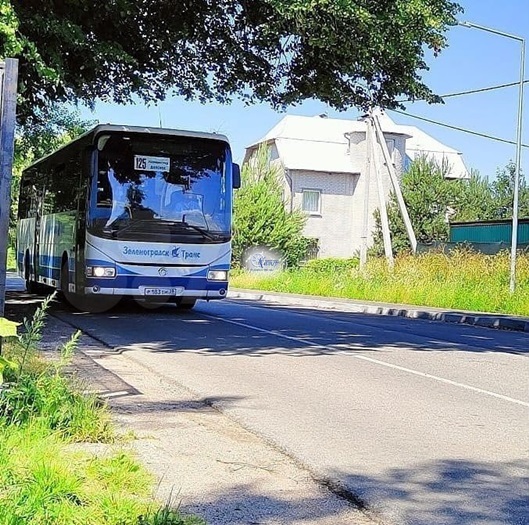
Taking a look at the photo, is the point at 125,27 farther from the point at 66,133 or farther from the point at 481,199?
the point at 481,199

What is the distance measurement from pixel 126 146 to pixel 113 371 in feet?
24.3

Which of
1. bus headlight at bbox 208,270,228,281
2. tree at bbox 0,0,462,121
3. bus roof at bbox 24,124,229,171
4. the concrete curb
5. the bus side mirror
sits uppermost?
tree at bbox 0,0,462,121

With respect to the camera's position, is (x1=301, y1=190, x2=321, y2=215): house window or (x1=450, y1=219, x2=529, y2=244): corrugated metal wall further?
(x1=301, y1=190, x2=321, y2=215): house window

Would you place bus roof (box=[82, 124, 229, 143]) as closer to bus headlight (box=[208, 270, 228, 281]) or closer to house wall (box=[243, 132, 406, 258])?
bus headlight (box=[208, 270, 228, 281])

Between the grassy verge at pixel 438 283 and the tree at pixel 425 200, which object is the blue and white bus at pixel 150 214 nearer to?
the grassy verge at pixel 438 283

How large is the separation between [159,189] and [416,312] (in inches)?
387

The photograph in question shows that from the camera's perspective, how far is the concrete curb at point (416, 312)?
20.9 m

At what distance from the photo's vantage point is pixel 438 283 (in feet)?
92.5

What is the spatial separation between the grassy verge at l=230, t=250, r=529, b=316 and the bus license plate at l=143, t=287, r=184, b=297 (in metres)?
10.5

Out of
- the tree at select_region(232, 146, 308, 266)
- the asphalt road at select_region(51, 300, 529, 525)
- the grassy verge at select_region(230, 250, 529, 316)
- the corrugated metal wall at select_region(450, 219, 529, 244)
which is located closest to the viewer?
the asphalt road at select_region(51, 300, 529, 525)

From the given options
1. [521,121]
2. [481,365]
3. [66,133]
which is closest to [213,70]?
[481,365]

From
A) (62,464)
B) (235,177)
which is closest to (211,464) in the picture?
(62,464)

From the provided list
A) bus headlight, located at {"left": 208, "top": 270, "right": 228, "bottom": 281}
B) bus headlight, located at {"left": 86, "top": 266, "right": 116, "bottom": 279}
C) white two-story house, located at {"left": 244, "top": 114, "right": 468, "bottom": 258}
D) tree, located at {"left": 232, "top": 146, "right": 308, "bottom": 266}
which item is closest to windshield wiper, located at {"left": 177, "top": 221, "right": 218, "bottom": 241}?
bus headlight, located at {"left": 208, "top": 270, "right": 228, "bottom": 281}

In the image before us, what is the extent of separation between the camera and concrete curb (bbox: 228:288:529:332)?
20.9 meters
